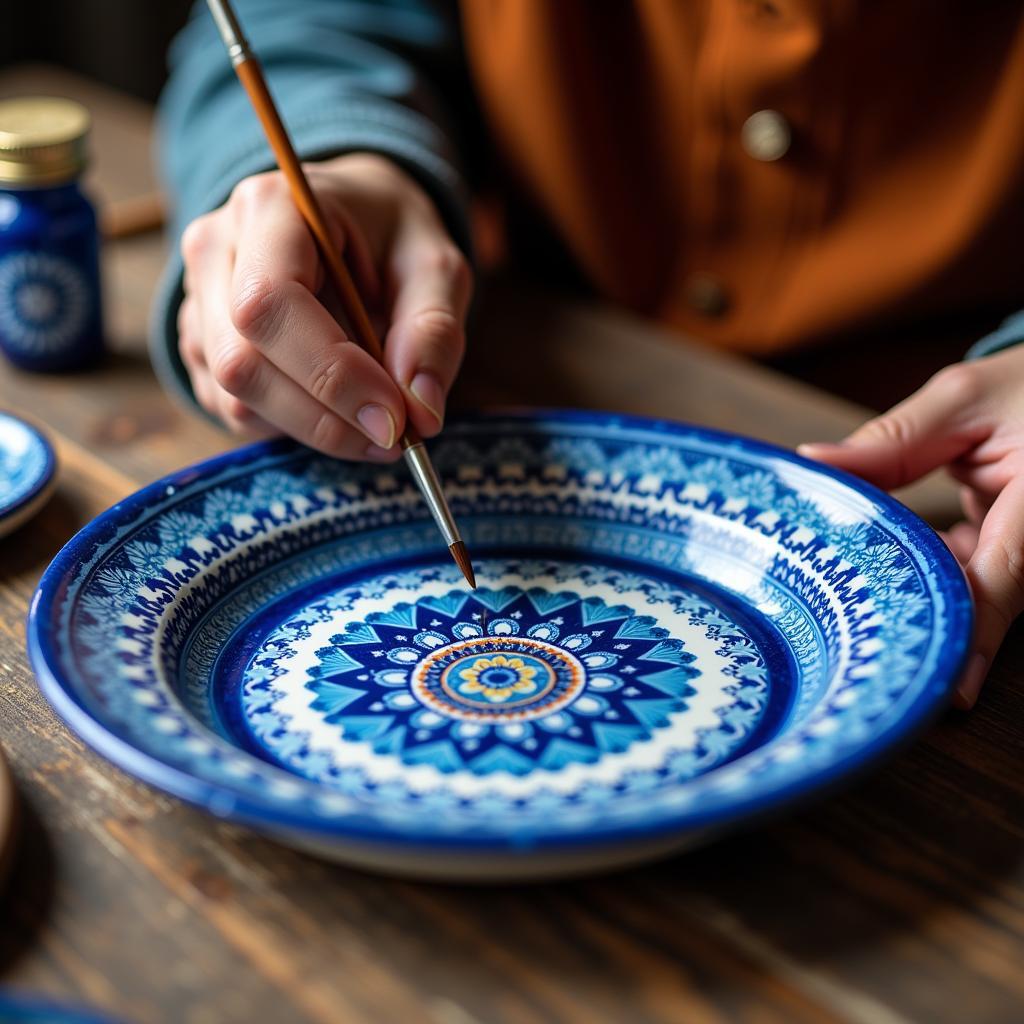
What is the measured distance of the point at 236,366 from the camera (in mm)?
597

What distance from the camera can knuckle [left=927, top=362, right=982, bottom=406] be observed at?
2.04 ft

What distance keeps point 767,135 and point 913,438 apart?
379 millimetres

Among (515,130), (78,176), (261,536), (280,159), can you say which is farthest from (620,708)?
(515,130)

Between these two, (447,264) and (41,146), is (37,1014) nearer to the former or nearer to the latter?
(447,264)

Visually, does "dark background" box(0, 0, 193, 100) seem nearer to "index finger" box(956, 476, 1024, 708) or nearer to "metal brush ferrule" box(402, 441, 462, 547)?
"metal brush ferrule" box(402, 441, 462, 547)

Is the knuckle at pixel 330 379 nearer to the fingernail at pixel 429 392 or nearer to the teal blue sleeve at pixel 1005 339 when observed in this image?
the fingernail at pixel 429 392

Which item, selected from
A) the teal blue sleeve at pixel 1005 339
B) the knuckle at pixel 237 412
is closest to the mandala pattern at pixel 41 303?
the knuckle at pixel 237 412

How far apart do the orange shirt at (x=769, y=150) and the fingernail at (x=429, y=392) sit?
0.43 meters

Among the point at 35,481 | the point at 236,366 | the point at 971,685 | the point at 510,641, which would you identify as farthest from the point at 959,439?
the point at 35,481

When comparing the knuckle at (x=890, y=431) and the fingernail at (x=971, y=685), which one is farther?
the knuckle at (x=890, y=431)

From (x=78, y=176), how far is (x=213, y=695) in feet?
1.56

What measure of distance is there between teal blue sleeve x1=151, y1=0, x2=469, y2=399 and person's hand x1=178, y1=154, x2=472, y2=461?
58 mm

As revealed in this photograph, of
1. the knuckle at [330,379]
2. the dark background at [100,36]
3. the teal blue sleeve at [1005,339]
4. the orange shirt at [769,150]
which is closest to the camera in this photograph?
the knuckle at [330,379]

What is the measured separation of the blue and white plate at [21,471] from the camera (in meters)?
0.62
